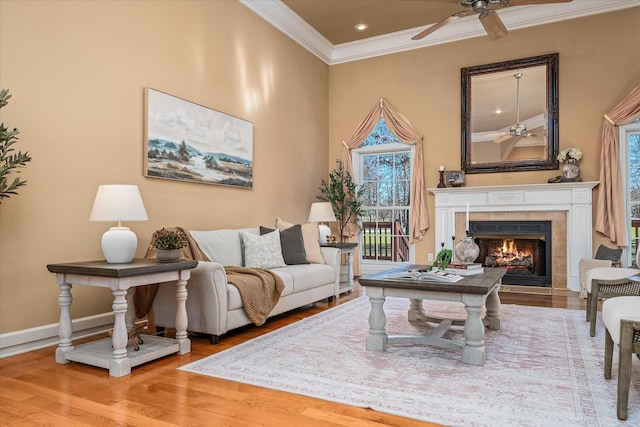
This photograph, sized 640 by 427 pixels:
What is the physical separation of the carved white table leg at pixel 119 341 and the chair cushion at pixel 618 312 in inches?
108

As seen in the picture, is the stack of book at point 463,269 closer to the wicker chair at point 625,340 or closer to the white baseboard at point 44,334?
the wicker chair at point 625,340

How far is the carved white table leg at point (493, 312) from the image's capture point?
384cm

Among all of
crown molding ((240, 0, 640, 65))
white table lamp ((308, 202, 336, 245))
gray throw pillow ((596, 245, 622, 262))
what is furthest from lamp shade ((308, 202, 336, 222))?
gray throw pillow ((596, 245, 622, 262))

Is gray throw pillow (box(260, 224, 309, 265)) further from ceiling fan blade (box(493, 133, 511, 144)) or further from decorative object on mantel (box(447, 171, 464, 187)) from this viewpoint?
ceiling fan blade (box(493, 133, 511, 144))

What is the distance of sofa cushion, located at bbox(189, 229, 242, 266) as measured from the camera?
13.8 feet

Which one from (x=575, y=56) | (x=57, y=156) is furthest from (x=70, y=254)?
(x=575, y=56)

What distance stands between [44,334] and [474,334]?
10.2ft

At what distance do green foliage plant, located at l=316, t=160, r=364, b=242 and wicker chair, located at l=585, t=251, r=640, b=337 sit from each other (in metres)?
3.89

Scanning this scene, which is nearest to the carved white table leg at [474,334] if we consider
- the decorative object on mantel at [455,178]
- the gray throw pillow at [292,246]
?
the gray throw pillow at [292,246]

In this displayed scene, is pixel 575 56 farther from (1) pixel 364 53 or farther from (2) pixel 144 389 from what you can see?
(2) pixel 144 389

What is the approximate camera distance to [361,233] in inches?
298

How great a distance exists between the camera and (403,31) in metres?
6.95

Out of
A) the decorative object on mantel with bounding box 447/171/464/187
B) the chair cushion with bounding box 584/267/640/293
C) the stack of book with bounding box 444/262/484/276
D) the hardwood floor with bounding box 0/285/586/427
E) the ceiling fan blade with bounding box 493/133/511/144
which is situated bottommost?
the hardwood floor with bounding box 0/285/586/427

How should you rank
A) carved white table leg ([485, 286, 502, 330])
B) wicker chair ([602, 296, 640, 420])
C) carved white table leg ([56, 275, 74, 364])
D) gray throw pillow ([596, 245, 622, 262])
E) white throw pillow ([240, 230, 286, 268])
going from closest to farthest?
wicker chair ([602, 296, 640, 420]) < carved white table leg ([56, 275, 74, 364]) < carved white table leg ([485, 286, 502, 330]) < white throw pillow ([240, 230, 286, 268]) < gray throw pillow ([596, 245, 622, 262])
